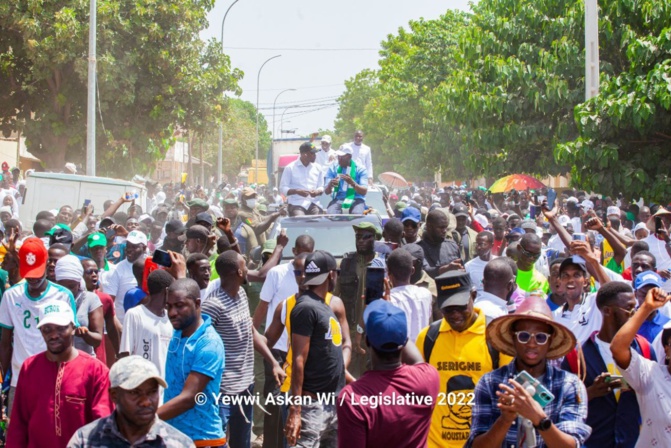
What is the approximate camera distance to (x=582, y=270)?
6.65 metres

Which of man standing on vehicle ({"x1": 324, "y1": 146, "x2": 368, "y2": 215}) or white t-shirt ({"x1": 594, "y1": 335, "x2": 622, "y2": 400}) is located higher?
man standing on vehicle ({"x1": 324, "y1": 146, "x2": 368, "y2": 215})

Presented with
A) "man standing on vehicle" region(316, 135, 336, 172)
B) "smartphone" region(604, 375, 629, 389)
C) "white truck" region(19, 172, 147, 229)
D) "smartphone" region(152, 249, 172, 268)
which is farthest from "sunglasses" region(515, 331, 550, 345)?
"white truck" region(19, 172, 147, 229)

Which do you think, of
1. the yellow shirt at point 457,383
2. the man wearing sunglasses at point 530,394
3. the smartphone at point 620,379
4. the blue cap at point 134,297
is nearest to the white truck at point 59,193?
the blue cap at point 134,297

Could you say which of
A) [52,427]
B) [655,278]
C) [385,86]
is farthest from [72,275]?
[385,86]

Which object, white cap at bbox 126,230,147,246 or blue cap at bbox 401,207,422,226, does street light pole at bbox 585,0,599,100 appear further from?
white cap at bbox 126,230,147,246

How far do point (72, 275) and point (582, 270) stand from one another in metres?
3.73

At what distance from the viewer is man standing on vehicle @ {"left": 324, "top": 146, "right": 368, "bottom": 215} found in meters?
11.8

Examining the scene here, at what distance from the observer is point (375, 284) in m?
6.38

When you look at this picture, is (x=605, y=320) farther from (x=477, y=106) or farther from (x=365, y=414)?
(x=477, y=106)

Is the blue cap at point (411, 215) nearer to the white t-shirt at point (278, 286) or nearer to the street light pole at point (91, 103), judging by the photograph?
the white t-shirt at point (278, 286)

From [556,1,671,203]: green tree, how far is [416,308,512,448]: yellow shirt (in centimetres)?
898

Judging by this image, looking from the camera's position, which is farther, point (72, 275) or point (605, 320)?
point (72, 275)

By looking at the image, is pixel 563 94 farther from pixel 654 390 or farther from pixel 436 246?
pixel 654 390

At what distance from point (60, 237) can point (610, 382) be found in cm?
527
